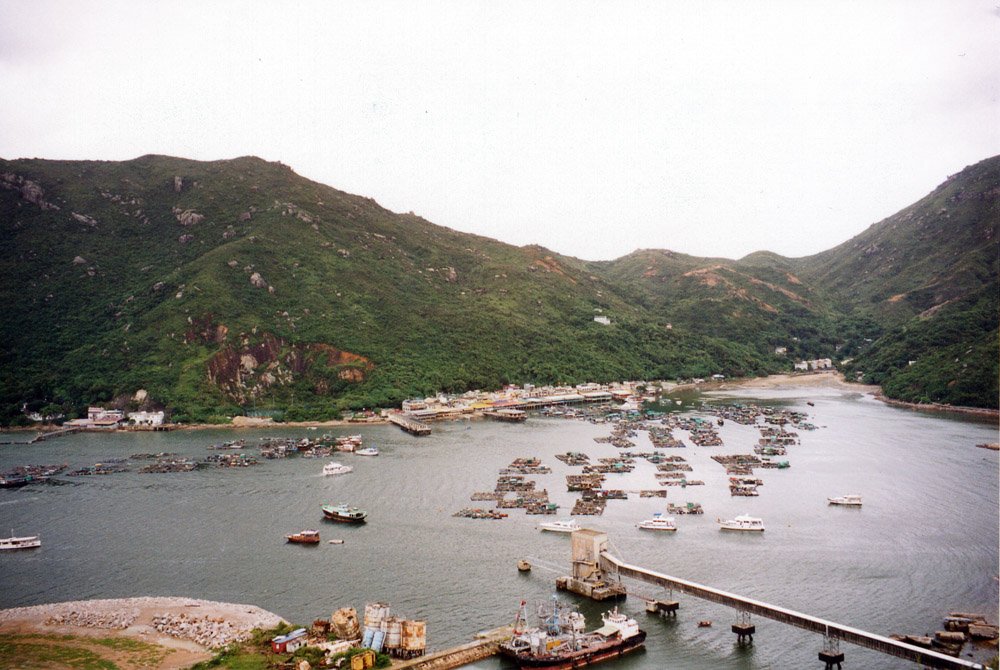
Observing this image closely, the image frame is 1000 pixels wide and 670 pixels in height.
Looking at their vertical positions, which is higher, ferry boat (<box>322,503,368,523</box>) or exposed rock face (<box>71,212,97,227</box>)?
exposed rock face (<box>71,212,97,227</box>)

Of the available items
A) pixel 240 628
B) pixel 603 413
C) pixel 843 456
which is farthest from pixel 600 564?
pixel 603 413

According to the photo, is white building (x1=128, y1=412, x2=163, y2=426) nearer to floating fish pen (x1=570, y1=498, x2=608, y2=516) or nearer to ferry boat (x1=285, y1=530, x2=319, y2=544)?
ferry boat (x1=285, y1=530, x2=319, y2=544)

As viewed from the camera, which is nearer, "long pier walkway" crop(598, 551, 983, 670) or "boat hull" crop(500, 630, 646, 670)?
"long pier walkway" crop(598, 551, 983, 670)

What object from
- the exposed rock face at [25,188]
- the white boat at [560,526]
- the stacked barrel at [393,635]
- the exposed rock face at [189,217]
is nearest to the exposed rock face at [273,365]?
the exposed rock face at [189,217]

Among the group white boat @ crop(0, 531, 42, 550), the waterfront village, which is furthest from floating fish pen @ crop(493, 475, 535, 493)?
white boat @ crop(0, 531, 42, 550)

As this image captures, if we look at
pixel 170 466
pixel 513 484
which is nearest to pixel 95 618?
pixel 513 484

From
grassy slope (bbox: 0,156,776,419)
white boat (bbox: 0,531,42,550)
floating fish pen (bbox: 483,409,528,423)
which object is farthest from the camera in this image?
grassy slope (bbox: 0,156,776,419)

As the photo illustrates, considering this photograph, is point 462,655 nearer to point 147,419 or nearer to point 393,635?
point 393,635
